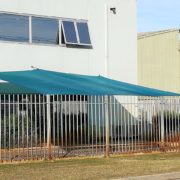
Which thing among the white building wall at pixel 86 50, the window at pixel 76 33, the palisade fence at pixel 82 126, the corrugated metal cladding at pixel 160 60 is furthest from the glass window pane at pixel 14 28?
the corrugated metal cladding at pixel 160 60

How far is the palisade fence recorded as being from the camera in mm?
17188

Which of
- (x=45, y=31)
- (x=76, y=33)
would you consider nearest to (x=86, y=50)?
(x=76, y=33)

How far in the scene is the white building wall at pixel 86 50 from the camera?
21406mm

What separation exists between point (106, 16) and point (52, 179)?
39.0ft

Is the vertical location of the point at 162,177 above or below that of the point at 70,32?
below

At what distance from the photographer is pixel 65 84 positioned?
60.3 ft

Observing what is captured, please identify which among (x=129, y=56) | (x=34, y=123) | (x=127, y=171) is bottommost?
(x=127, y=171)

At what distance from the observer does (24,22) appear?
21.7 meters

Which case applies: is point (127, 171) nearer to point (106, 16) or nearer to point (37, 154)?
point (37, 154)

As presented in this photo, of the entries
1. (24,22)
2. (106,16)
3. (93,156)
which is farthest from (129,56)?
(93,156)

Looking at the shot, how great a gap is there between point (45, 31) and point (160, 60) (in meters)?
15.5

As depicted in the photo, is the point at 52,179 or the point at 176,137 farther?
the point at 176,137

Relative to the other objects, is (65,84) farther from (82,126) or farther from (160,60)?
(160,60)

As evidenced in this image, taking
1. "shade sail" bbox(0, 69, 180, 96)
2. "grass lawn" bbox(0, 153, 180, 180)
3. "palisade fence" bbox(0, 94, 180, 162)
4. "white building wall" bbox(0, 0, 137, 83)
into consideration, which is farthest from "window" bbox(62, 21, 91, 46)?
"grass lawn" bbox(0, 153, 180, 180)
